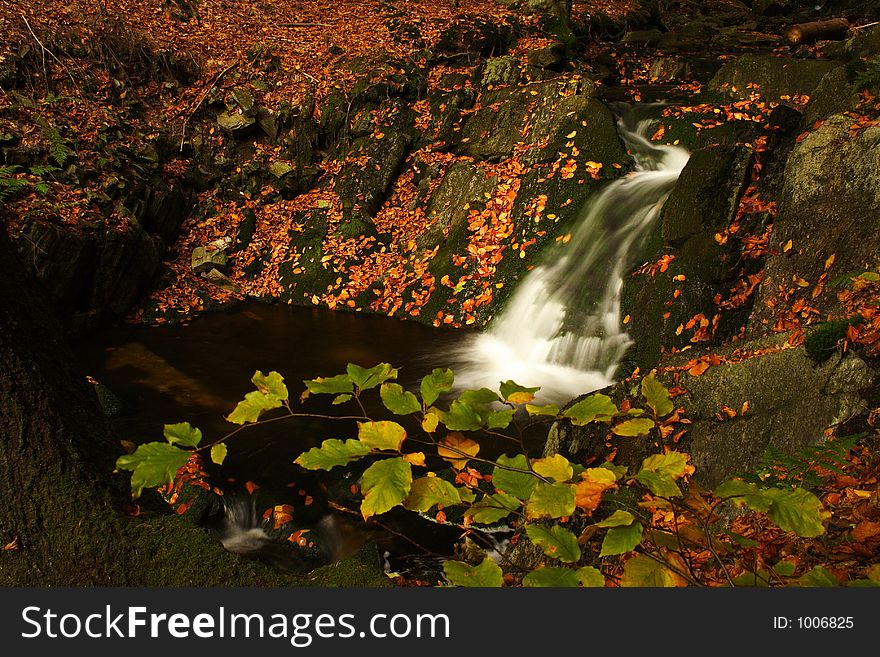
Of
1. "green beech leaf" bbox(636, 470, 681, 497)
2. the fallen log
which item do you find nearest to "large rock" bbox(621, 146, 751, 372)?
A: "green beech leaf" bbox(636, 470, 681, 497)

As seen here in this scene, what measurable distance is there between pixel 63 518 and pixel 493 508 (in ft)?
5.37

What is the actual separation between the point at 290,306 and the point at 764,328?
6870 mm

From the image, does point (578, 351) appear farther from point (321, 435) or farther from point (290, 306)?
point (290, 306)

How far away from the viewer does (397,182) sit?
10266mm

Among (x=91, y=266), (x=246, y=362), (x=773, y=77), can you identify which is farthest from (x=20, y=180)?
(x=773, y=77)

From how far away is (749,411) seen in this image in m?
3.87

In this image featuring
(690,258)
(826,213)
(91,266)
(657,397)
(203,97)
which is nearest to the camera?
(657,397)

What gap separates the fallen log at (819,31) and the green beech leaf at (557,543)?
45.2 ft

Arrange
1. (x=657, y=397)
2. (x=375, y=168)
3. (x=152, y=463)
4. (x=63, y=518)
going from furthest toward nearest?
(x=375, y=168) < (x=63, y=518) < (x=657, y=397) < (x=152, y=463)

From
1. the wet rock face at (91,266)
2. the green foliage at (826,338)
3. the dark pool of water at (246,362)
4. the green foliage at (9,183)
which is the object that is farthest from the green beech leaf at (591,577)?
the green foliage at (9,183)

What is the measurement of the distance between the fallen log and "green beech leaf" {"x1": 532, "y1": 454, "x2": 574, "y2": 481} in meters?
13.6

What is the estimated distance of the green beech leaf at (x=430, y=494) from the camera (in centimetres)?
155

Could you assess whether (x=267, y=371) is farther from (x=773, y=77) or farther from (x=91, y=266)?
(x=773, y=77)

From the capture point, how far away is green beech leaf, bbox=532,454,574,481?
5.17 feet
